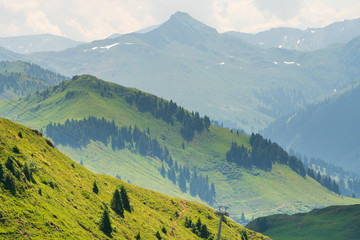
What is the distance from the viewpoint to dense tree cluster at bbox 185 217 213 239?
390 feet

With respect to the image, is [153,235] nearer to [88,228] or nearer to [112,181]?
[88,228]

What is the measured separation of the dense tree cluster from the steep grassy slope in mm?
2448

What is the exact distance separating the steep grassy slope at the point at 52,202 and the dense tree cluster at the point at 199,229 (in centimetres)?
245

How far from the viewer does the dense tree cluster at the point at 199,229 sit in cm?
11894

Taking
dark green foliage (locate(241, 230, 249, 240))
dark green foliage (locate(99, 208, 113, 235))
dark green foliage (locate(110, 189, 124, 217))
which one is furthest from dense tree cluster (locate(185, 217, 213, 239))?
dark green foliage (locate(99, 208, 113, 235))

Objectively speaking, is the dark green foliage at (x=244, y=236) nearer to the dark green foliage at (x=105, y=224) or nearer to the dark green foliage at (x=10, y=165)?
the dark green foliage at (x=105, y=224)

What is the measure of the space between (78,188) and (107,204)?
6.64 metres

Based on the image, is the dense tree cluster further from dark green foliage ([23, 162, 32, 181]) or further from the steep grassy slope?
dark green foliage ([23, 162, 32, 181])

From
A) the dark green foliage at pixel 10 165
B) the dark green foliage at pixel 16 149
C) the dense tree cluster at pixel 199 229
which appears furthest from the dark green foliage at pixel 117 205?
the dense tree cluster at pixel 199 229

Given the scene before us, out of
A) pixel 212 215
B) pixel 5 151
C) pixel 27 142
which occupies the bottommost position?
pixel 5 151

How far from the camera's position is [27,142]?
281ft

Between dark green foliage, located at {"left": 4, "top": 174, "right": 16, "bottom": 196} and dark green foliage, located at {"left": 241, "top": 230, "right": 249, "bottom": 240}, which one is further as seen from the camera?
dark green foliage, located at {"left": 241, "top": 230, "right": 249, "bottom": 240}

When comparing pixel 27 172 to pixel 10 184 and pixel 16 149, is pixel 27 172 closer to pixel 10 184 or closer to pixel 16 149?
pixel 10 184

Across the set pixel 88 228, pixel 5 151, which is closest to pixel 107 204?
pixel 88 228
